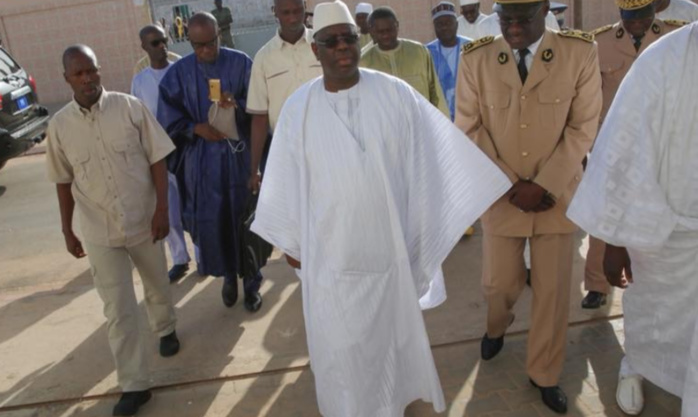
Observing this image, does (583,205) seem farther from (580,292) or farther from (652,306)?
(580,292)

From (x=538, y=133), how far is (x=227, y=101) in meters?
2.18

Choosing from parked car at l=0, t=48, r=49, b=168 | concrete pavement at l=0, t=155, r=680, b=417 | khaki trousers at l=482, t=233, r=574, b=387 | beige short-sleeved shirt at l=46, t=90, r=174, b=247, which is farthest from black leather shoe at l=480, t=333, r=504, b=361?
parked car at l=0, t=48, r=49, b=168

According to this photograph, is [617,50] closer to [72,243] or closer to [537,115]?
[537,115]

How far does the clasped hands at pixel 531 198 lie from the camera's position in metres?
3.12

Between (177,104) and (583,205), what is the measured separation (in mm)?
2878

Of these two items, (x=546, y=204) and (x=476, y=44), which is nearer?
(x=546, y=204)

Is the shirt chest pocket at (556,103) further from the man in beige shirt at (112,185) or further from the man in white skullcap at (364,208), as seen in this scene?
the man in beige shirt at (112,185)

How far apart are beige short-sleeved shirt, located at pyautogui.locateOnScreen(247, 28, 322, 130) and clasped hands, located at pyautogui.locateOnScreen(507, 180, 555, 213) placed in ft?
6.13

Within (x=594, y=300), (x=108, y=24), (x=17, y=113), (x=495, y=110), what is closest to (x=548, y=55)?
(x=495, y=110)

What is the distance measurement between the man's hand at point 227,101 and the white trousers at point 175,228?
1.18m

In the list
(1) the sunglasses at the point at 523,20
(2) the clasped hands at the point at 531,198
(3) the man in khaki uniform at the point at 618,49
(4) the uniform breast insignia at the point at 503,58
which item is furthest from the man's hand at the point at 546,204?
(3) the man in khaki uniform at the point at 618,49

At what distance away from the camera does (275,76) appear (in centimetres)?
445

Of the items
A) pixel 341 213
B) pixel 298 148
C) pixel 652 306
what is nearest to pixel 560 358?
pixel 652 306

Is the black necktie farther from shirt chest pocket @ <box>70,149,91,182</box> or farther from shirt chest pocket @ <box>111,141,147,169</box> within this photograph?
shirt chest pocket @ <box>70,149,91,182</box>
